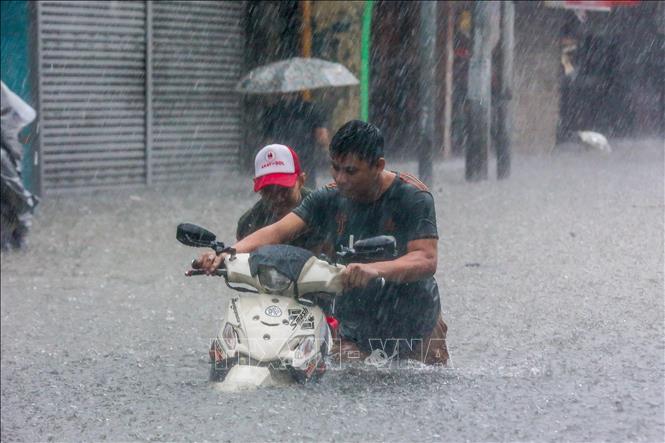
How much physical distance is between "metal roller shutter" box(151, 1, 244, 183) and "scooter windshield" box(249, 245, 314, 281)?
1164 cm

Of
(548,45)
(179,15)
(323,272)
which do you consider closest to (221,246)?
(323,272)

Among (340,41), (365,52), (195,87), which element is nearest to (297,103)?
(195,87)

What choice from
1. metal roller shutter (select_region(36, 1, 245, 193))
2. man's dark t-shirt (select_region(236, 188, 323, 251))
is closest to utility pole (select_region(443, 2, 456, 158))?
metal roller shutter (select_region(36, 1, 245, 193))

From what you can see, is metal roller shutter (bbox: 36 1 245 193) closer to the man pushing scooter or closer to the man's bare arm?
the man pushing scooter

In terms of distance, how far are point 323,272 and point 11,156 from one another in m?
6.36

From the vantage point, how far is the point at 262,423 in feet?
14.8

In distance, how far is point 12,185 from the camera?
10.2m

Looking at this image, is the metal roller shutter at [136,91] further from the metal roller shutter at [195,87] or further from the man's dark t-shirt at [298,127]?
the man's dark t-shirt at [298,127]

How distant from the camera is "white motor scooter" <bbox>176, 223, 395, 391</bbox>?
454 cm

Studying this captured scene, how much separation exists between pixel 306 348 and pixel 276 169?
3.29 ft

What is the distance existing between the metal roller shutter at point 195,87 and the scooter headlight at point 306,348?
11640 mm

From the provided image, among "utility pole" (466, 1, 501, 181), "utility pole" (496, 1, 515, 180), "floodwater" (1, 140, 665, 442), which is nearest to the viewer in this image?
"floodwater" (1, 140, 665, 442)

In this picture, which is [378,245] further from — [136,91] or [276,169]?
[136,91]

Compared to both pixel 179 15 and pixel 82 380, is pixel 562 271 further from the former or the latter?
pixel 179 15
